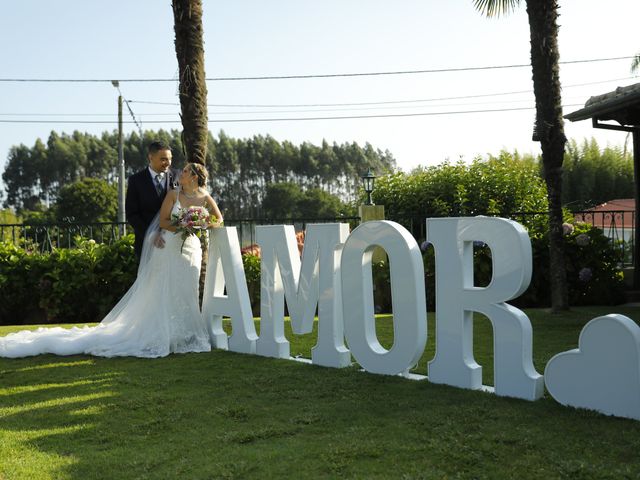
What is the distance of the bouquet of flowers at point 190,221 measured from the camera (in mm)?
7699

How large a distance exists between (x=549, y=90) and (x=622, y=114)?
2074 mm

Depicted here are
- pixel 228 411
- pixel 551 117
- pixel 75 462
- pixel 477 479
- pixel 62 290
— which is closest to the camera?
pixel 477 479

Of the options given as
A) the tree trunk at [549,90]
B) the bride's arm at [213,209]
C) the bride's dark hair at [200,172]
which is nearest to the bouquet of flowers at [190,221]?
the bride's arm at [213,209]

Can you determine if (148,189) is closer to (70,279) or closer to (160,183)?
(160,183)

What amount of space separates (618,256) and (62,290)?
9160 mm

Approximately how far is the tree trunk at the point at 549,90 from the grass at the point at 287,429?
4.22m

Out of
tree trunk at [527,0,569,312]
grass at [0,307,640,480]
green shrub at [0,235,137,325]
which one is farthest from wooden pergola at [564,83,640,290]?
green shrub at [0,235,137,325]

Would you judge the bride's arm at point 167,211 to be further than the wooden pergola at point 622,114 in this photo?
No

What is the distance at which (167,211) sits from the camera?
25.6ft

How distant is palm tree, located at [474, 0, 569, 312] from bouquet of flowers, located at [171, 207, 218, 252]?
5.06 metres

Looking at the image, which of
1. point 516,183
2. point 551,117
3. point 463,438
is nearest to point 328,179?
point 516,183

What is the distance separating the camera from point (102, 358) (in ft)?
24.5

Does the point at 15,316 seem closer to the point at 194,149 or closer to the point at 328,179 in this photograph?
the point at 194,149

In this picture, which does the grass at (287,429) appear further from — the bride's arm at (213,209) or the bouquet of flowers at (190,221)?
the bride's arm at (213,209)
